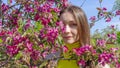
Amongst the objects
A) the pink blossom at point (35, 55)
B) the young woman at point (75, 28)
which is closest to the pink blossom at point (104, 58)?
the young woman at point (75, 28)

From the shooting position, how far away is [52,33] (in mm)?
3262

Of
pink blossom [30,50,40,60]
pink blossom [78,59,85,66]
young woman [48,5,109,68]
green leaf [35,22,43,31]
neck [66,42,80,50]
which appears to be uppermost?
green leaf [35,22,43,31]

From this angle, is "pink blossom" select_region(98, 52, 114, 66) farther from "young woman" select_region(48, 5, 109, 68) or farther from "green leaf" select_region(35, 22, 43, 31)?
"green leaf" select_region(35, 22, 43, 31)

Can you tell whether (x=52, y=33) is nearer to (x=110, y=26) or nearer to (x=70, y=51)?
(x=70, y=51)

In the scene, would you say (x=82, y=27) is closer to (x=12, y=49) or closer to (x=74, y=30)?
(x=74, y=30)

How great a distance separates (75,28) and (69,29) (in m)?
0.04

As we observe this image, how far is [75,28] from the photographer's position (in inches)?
108

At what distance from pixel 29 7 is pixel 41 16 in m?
0.39

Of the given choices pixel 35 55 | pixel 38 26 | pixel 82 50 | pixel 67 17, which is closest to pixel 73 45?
pixel 82 50

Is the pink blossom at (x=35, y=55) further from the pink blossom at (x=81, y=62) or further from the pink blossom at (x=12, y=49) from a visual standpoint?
the pink blossom at (x=81, y=62)

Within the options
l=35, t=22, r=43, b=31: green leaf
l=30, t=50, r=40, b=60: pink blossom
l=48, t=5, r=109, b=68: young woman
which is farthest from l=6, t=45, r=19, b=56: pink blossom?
l=35, t=22, r=43, b=31: green leaf

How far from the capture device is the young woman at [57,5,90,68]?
2711mm

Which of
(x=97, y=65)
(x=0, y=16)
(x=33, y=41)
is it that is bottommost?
(x=97, y=65)

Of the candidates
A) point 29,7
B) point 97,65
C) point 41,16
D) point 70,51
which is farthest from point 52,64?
point 29,7
